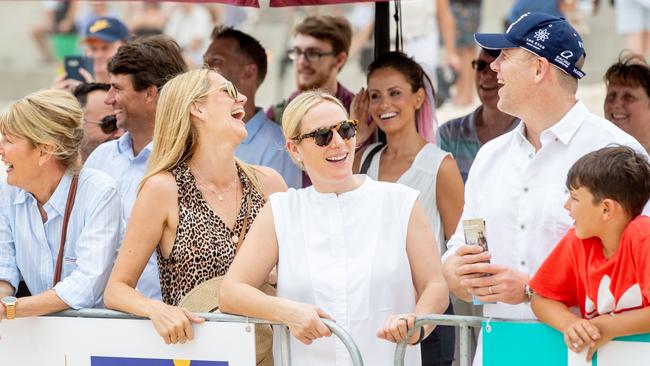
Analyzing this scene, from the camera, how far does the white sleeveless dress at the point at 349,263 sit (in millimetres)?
4148

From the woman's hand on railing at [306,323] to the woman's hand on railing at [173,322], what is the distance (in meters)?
0.41

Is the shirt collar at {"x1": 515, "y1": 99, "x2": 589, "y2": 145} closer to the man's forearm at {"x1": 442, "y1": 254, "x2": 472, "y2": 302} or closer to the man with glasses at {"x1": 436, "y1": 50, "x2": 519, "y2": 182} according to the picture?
the man's forearm at {"x1": 442, "y1": 254, "x2": 472, "y2": 302}

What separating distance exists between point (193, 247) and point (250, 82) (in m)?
2.65

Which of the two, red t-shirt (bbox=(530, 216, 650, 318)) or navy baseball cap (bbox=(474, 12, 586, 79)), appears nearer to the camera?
red t-shirt (bbox=(530, 216, 650, 318))

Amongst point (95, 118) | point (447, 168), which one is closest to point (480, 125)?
point (447, 168)

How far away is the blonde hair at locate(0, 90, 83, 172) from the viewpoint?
470 cm

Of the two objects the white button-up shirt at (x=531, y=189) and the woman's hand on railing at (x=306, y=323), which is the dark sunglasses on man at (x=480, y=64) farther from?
the woman's hand on railing at (x=306, y=323)

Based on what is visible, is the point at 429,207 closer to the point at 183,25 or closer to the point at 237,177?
the point at 237,177

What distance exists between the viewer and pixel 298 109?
14.3 ft

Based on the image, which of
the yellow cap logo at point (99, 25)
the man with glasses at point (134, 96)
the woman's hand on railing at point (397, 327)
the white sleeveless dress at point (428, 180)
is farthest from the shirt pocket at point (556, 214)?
the yellow cap logo at point (99, 25)

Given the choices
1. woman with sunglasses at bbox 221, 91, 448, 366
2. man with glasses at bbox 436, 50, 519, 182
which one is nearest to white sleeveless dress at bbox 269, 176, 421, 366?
woman with sunglasses at bbox 221, 91, 448, 366

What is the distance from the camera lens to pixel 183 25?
54.7 ft

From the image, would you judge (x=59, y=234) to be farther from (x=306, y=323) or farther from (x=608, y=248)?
(x=608, y=248)

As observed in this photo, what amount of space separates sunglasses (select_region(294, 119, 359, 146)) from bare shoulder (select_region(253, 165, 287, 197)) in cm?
57
